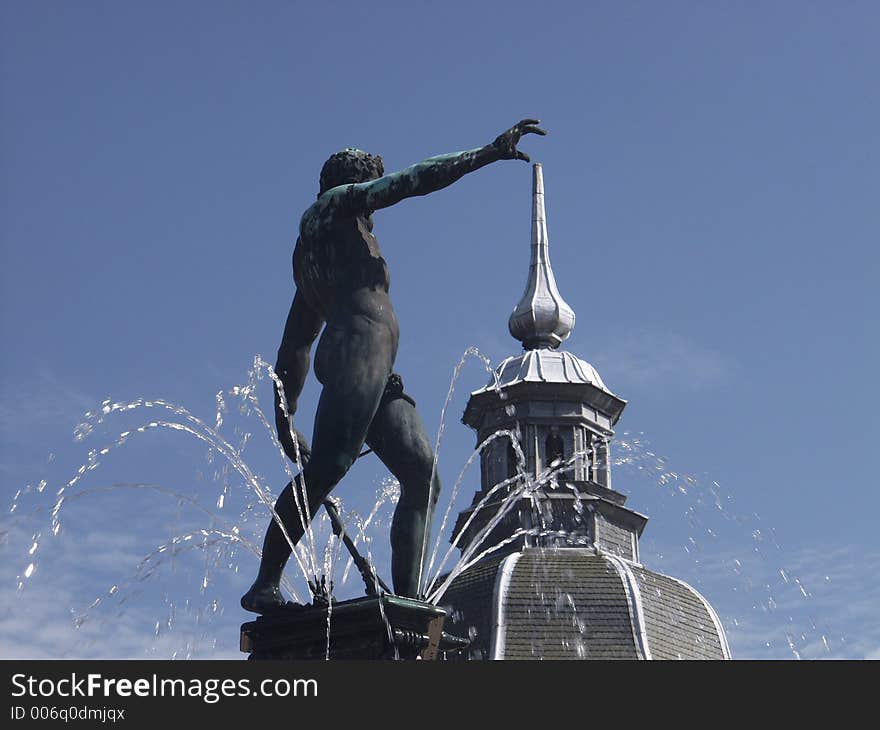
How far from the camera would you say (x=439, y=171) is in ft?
33.6

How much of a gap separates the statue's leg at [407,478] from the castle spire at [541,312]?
6131cm

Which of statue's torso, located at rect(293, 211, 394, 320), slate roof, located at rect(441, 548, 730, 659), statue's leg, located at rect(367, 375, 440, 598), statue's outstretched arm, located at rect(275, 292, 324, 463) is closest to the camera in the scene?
statue's leg, located at rect(367, 375, 440, 598)

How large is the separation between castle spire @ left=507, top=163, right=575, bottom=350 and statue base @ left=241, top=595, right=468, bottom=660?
61965 mm

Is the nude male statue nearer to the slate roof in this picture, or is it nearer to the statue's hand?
the statue's hand

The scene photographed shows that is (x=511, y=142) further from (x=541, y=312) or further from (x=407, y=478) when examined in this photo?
(x=541, y=312)

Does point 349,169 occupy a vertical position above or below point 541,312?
below

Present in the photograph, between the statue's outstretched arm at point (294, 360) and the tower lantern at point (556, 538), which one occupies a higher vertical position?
the tower lantern at point (556, 538)

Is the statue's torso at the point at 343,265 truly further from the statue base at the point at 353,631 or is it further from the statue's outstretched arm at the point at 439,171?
the statue base at the point at 353,631

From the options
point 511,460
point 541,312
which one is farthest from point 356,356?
point 541,312

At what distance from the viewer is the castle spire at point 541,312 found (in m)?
71.9

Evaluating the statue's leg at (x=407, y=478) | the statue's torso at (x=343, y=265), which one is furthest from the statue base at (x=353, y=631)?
the statue's torso at (x=343, y=265)

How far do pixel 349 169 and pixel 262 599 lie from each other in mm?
2721

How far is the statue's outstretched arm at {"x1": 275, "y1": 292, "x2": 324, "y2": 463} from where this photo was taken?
1106 cm

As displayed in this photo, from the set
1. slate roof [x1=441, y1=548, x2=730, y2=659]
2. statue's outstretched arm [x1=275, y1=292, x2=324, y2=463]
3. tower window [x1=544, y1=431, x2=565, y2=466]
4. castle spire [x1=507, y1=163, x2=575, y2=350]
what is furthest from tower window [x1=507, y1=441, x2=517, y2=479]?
statue's outstretched arm [x1=275, y1=292, x2=324, y2=463]
